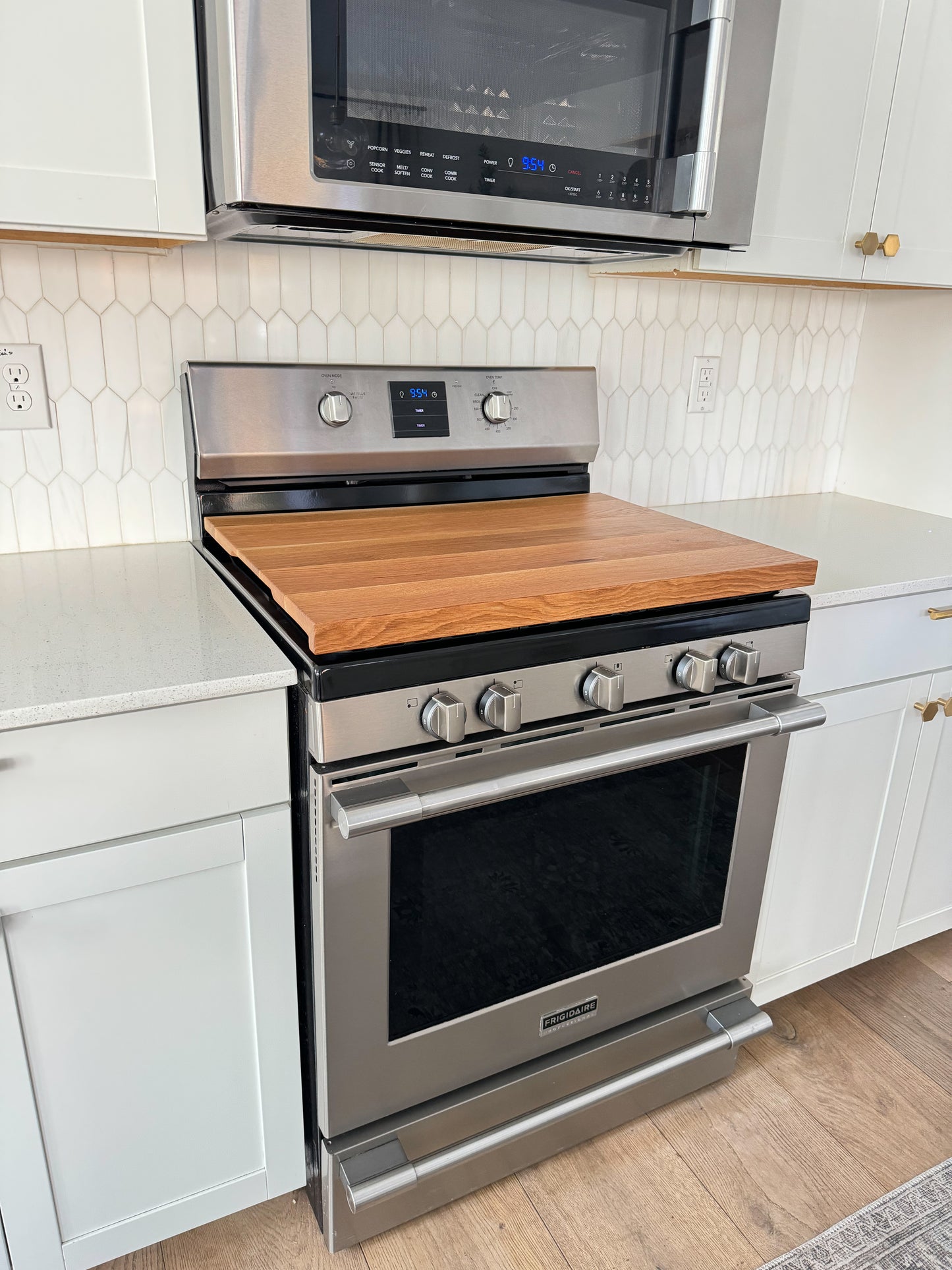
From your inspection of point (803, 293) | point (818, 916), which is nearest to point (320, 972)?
point (818, 916)

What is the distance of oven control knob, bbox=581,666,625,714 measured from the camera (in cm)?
110

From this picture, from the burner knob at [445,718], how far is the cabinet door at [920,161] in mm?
1204

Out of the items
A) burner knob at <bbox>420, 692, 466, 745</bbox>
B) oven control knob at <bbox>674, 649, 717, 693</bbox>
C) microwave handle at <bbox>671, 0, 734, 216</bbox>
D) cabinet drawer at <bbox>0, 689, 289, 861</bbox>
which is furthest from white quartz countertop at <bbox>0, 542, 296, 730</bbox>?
microwave handle at <bbox>671, 0, 734, 216</bbox>

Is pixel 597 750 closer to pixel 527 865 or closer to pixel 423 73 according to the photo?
pixel 527 865

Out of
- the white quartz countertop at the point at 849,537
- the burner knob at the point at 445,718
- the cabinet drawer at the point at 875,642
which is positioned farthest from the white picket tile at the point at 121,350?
the cabinet drawer at the point at 875,642

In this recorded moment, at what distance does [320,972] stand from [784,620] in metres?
0.79

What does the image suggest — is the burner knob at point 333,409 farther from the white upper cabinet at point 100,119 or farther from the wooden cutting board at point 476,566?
the white upper cabinet at point 100,119

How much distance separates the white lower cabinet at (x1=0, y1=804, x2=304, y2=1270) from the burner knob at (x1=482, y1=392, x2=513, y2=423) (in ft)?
2.65

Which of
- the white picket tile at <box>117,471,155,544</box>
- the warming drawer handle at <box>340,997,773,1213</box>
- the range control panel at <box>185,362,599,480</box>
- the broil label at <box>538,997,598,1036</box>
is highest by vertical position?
the range control panel at <box>185,362,599,480</box>

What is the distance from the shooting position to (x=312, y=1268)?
126 cm

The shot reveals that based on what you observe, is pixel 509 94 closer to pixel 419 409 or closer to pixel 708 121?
pixel 708 121

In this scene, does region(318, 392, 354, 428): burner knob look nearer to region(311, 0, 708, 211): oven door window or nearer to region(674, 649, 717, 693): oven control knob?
region(311, 0, 708, 211): oven door window

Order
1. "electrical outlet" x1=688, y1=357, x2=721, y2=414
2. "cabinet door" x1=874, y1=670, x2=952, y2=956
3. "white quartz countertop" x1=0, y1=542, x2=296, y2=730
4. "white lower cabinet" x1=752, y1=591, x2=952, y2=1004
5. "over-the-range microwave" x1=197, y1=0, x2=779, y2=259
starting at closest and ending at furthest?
"white quartz countertop" x1=0, y1=542, x2=296, y2=730
"over-the-range microwave" x1=197, y1=0, x2=779, y2=259
"white lower cabinet" x1=752, y1=591, x2=952, y2=1004
"cabinet door" x1=874, y1=670, x2=952, y2=956
"electrical outlet" x1=688, y1=357, x2=721, y2=414

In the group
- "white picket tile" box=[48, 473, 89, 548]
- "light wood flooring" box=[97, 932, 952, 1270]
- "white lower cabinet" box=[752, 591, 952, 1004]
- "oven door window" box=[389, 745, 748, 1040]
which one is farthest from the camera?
"white lower cabinet" box=[752, 591, 952, 1004]
